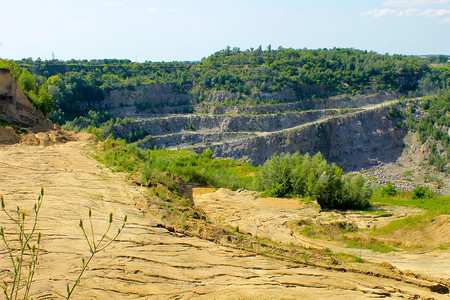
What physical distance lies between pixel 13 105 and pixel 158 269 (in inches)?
697

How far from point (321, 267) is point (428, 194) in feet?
28.9

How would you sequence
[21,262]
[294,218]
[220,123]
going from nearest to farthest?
[21,262]
[294,218]
[220,123]

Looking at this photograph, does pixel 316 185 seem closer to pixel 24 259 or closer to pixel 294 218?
pixel 294 218

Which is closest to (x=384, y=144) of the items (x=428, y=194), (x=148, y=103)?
(x=148, y=103)

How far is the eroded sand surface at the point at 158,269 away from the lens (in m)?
5.64

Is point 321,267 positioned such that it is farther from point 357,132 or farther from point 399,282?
point 357,132

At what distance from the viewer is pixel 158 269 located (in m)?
6.30

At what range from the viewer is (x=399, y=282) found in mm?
6629

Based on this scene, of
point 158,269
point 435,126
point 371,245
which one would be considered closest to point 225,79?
point 435,126

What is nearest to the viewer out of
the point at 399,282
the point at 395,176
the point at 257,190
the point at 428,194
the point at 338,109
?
the point at 399,282

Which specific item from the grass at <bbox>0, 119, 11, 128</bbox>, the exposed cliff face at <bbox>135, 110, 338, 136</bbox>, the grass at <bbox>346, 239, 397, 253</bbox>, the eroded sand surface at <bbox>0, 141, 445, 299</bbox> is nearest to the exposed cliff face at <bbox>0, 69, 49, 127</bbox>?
the grass at <bbox>0, 119, 11, 128</bbox>

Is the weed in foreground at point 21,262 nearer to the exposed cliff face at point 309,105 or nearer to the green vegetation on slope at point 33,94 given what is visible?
the green vegetation on slope at point 33,94

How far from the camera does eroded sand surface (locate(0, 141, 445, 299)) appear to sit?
5.64 m

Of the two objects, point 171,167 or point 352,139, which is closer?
point 171,167
